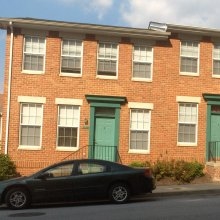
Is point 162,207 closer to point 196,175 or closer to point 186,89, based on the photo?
point 196,175

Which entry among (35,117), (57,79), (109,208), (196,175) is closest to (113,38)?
(57,79)

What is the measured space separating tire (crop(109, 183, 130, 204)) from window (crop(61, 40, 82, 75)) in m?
7.57

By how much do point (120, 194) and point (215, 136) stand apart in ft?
28.5

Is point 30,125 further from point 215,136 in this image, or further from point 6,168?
point 215,136

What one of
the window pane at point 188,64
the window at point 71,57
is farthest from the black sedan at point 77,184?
the window pane at point 188,64

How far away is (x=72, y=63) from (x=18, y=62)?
224 cm

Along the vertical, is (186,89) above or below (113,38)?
below

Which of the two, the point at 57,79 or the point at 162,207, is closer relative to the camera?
the point at 162,207

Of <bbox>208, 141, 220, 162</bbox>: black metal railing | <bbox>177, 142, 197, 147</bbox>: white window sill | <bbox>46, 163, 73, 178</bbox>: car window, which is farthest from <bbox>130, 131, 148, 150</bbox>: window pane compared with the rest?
<bbox>46, 163, 73, 178</bbox>: car window

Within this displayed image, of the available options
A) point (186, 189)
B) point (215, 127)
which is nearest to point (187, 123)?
point (215, 127)

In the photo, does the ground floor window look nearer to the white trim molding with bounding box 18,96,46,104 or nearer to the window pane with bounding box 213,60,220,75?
the white trim molding with bounding box 18,96,46,104

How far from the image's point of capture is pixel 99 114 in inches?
845

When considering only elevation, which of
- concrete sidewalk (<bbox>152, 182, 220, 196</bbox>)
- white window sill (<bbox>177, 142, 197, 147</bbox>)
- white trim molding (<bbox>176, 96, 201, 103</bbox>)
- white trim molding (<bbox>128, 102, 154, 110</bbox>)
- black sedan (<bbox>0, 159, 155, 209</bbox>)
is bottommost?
concrete sidewalk (<bbox>152, 182, 220, 196</bbox>)

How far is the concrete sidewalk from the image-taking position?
1744cm
